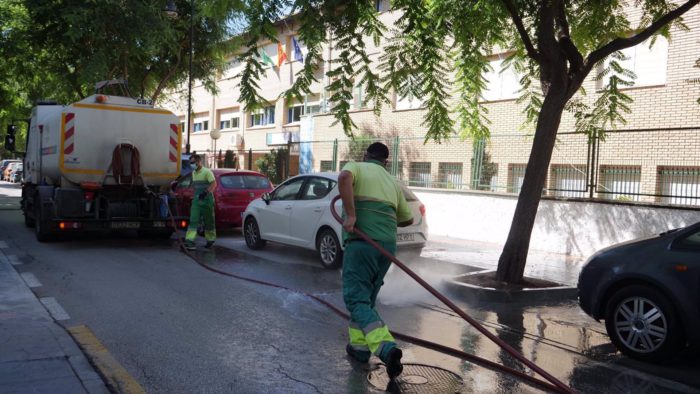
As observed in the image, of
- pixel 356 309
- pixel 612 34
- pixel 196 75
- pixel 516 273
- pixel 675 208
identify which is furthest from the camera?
pixel 196 75

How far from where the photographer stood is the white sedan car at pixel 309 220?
981cm

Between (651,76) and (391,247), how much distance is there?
478 inches

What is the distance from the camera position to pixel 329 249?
32.6ft

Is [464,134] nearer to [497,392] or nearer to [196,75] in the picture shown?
[497,392]

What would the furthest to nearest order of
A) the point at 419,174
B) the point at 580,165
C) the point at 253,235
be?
the point at 419,174
the point at 580,165
the point at 253,235

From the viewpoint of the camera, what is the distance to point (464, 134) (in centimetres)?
1152

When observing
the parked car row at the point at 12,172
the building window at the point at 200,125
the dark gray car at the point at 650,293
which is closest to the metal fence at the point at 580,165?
the dark gray car at the point at 650,293

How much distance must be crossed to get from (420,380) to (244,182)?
10161 mm

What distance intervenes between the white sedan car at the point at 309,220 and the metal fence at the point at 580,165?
8.93ft

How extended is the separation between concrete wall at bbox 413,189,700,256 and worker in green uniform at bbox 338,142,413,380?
761 centimetres

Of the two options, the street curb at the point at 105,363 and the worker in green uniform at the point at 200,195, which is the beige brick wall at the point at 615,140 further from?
the street curb at the point at 105,363

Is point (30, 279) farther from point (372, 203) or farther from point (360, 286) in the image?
point (372, 203)

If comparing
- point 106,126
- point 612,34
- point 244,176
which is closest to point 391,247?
point 612,34

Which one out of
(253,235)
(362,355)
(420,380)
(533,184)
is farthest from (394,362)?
A: (253,235)
